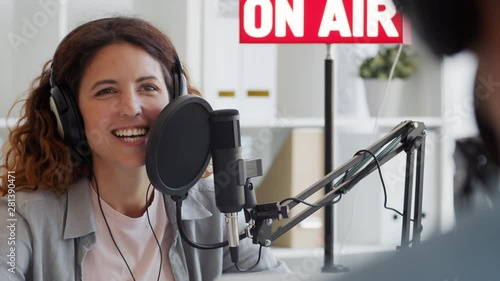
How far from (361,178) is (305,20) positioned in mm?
937

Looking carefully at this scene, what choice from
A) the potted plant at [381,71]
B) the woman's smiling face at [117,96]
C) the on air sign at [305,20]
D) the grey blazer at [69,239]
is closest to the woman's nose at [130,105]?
the woman's smiling face at [117,96]

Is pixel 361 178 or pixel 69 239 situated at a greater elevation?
pixel 361 178

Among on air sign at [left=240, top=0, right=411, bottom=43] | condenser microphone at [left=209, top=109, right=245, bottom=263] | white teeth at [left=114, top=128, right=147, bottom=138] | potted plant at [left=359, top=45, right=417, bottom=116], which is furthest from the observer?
potted plant at [left=359, top=45, right=417, bottom=116]

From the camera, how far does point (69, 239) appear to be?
88 centimetres

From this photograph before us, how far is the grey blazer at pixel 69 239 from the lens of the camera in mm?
866

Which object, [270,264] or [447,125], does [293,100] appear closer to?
[447,125]

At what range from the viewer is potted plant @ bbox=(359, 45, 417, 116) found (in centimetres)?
197

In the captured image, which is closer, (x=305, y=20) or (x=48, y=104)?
(x=48, y=104)

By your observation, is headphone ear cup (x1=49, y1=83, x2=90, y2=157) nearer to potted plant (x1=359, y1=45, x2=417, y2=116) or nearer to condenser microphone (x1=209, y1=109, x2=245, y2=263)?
condenser microphone (x1=209, y1=109, x2=245, y2=263)

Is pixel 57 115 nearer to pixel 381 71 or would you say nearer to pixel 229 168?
pixel 229 168

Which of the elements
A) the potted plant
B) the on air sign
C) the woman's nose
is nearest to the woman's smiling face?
the woman's nose

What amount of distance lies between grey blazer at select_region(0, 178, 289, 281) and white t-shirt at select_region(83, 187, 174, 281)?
19mm

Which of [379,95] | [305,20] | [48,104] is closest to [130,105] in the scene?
[48,104]

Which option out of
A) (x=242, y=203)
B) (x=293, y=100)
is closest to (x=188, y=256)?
(x=242, y=203)
